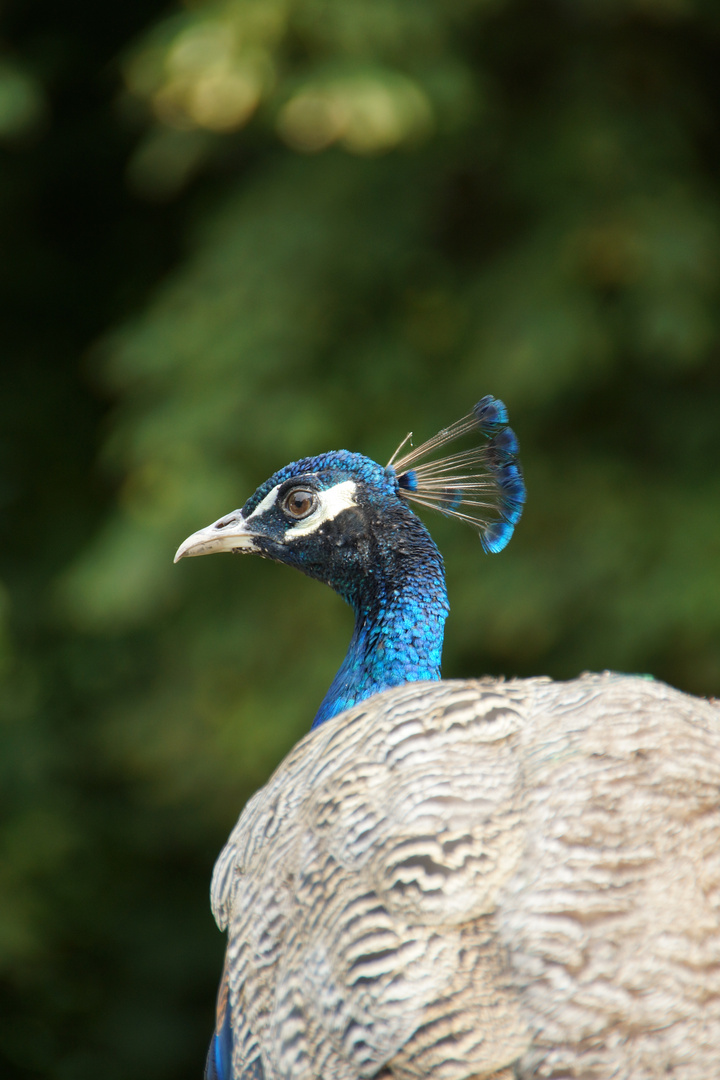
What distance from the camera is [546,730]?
1.36 metres

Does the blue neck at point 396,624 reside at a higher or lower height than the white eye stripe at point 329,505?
lower

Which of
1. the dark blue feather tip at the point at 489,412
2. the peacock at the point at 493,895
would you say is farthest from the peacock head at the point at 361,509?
the peacock at the point at 493,895

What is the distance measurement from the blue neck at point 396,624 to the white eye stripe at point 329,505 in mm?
109

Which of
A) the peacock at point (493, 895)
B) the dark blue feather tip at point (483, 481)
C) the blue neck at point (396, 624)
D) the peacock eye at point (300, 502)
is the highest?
the dark blue feather tip at point (483, 481)

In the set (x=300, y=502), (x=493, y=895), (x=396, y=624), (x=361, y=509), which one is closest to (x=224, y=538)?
(x=300, y=502)

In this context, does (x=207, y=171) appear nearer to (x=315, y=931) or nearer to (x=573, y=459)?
(x=573, y=459)

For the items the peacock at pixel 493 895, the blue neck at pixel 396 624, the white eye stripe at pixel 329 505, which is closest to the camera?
the peacock at pixel 493 895

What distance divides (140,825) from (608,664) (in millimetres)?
1920

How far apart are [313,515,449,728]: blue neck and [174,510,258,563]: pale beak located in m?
0.24

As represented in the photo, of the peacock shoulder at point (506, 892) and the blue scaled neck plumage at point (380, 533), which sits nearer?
the peacock shoulder at point (506, 892)

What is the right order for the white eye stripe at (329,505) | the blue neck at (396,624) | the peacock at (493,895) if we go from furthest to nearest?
1. the white eye stripe at (329,505)
2. the blue neck at (396,624)
3. the peacock at (493,895)

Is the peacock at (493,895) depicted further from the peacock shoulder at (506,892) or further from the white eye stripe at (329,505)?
the white eye stripe at (329,505)

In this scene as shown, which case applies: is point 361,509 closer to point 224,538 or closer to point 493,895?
point 224,538

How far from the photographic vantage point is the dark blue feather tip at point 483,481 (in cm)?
210
